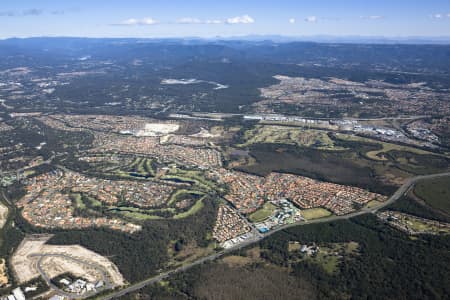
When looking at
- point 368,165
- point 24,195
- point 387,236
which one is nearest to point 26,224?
point 24,195

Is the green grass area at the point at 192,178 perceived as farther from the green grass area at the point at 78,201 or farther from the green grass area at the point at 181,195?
the green grass area at the point at 78,201

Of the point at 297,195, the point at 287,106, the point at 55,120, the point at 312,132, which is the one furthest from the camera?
the point at 287,106

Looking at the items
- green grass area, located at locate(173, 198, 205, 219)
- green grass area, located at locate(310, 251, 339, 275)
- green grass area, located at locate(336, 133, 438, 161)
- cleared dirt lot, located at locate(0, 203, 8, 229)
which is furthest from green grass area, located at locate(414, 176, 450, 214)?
cleared dirt lot, located at locate(0, 203, 8, 229)

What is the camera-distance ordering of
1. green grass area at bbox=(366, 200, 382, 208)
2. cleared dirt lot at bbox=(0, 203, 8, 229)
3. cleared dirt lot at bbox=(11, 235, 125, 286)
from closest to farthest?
1. cleared dirt lot at bbox=(11, 235, 125, 286)
2. cleared dirt lot at bbox=(0, 203, 8, 229)
3. green grass area at bbox=(366, 200, 382, 208)

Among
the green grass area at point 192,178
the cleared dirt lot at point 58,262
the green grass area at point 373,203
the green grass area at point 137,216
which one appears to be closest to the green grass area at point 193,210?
the green grass area at point 137,216

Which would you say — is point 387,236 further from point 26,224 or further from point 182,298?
point 26,224

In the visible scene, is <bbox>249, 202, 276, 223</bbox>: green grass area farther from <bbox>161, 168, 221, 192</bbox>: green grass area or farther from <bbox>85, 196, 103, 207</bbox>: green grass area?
<bbox>85, 196, 103, 207</bbox>: green grass area

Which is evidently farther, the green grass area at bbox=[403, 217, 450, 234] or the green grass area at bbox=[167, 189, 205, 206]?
the green grass area at bbox=[167, 189, 205, 206]
